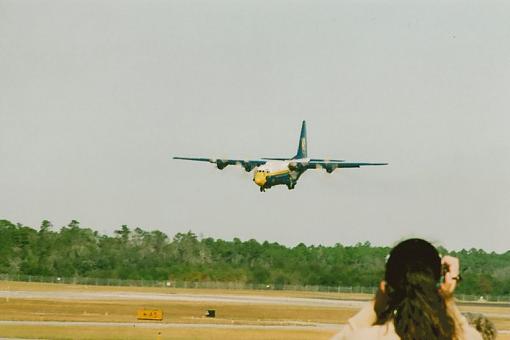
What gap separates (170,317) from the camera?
2790 inches

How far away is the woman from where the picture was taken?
194 inches

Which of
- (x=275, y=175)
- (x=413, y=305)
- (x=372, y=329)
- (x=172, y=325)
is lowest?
(x=372, y=329)

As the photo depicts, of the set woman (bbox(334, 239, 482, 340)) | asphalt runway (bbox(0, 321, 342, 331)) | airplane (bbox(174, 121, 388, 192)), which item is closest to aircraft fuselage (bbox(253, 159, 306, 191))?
airplane (bbox(174, 121, 388, 192))

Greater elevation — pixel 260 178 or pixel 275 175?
pixel 275 175

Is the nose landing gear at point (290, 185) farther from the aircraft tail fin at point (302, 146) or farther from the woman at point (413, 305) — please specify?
the woman at point (413, 305)

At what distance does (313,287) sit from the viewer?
15100 cm

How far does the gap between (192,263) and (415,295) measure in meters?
168

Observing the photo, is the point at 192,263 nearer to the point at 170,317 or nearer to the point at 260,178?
the point at 260,178

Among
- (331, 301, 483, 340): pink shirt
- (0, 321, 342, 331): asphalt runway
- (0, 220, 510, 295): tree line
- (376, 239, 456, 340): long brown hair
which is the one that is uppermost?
(0, 220, 510, 295): tree line

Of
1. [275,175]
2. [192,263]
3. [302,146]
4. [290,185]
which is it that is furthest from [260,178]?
[192,263]

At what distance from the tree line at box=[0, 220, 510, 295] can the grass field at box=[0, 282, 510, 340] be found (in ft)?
171

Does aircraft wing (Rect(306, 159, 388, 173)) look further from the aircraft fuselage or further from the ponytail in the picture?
the ponytail

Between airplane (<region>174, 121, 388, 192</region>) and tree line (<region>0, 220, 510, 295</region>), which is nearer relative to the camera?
airplane (<region>174, 121, 388, 192</region>)

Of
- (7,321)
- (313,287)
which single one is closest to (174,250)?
(313,287)
